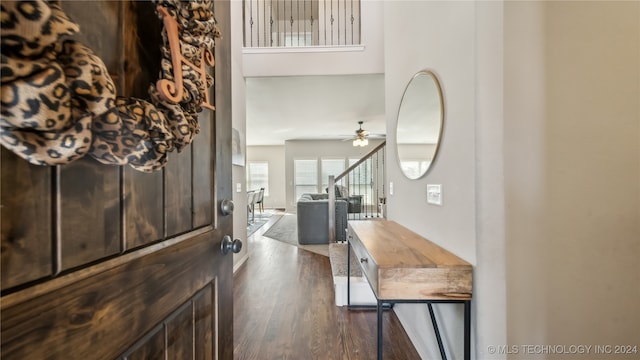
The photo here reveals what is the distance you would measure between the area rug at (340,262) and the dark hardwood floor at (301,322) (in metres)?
0.30

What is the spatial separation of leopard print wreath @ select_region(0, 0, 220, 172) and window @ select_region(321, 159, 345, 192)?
27.5ft

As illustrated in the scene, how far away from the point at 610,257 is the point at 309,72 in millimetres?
3525

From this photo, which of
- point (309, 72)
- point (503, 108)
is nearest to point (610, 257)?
point (503, 108)

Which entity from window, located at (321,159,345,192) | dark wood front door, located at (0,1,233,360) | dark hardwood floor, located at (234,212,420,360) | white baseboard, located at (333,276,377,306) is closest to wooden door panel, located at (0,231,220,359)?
dark wood front door, located at (0,1,233,360)

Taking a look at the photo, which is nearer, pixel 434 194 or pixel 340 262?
pixel 434 194

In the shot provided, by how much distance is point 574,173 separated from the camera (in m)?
1.15

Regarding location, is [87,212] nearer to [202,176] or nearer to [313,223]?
[202,176]

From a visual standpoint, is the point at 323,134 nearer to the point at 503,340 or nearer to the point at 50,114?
the point at 503,340

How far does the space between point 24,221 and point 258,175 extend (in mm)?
10162

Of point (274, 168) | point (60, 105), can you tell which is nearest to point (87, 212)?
point (60, 105)

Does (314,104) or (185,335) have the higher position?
(314,104)

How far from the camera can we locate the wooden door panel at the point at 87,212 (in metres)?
0.45

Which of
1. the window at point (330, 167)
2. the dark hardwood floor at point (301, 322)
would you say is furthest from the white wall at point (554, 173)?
the window at point (330, 167)

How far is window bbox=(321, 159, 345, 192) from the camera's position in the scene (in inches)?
352
